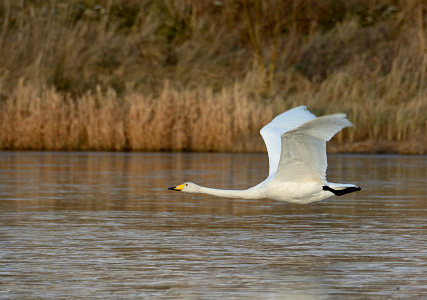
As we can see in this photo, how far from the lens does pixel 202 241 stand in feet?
32.2

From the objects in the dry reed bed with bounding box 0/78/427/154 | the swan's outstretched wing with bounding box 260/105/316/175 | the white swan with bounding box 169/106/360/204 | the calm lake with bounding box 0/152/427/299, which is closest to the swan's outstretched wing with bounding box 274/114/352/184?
the white swan with bounding box 169/106/360/204

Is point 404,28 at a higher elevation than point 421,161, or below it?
higher

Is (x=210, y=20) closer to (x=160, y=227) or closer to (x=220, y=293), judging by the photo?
(x=160, y=227)

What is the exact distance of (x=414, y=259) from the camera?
28.5 ft

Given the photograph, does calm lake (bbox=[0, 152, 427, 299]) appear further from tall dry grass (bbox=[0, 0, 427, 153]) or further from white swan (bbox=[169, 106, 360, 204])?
tall dry grass (bbox=[0, 0, 427, 153])

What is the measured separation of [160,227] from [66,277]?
323cm

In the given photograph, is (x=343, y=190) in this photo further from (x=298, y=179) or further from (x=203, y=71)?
(x=203, y=71)

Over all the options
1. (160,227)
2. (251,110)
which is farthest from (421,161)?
(160,227)

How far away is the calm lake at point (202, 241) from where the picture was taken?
24.4 ft

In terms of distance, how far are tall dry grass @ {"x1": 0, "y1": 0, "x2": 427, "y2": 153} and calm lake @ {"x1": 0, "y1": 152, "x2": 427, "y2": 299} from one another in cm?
664

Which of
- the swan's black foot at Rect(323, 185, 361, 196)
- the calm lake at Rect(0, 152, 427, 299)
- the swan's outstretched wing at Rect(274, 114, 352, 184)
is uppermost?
the swan's outstretched wing at Rect(274, 114, 352, 184)

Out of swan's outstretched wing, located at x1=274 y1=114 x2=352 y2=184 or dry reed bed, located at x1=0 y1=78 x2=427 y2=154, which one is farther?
dry reed bed, located at x1=0 y1=78 x2=427 y2=154

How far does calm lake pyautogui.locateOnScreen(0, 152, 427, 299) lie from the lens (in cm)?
744

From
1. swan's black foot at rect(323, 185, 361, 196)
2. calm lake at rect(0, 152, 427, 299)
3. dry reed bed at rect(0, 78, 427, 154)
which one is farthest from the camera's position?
dry reed bed at rect(0, 78, 427, 154)
